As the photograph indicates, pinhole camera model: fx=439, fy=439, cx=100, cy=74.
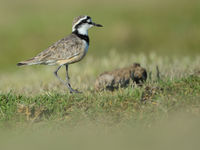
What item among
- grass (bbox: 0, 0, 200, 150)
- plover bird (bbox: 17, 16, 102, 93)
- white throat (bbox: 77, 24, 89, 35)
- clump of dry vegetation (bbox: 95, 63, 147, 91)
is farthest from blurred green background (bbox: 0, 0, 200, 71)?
plover bird (bbox: 17, 16, 102, 93)

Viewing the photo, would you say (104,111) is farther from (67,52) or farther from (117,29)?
(117,29)

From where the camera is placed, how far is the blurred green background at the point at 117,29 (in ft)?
52.1

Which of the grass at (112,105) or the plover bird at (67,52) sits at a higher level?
the plover bird at (67,52)

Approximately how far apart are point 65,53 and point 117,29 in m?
8.85

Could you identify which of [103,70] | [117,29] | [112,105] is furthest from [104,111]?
[117,29]

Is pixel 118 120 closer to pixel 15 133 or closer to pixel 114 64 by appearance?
pixel 15 133

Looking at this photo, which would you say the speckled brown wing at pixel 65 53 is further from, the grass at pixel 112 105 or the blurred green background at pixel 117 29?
the blurred green background at pixel 117 29

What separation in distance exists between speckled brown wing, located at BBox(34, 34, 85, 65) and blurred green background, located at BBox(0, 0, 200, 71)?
691cm

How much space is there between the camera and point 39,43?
16.8 metres

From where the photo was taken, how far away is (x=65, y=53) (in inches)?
324

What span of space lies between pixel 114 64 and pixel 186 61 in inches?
80.6

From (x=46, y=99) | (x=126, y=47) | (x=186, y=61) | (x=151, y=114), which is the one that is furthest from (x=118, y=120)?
(x=126, y=47)

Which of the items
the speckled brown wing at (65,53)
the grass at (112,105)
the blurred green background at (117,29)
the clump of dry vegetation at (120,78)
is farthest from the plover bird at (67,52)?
the blurred green background at (117,29)

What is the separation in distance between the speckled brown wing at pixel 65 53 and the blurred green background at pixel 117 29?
6.91 metres
